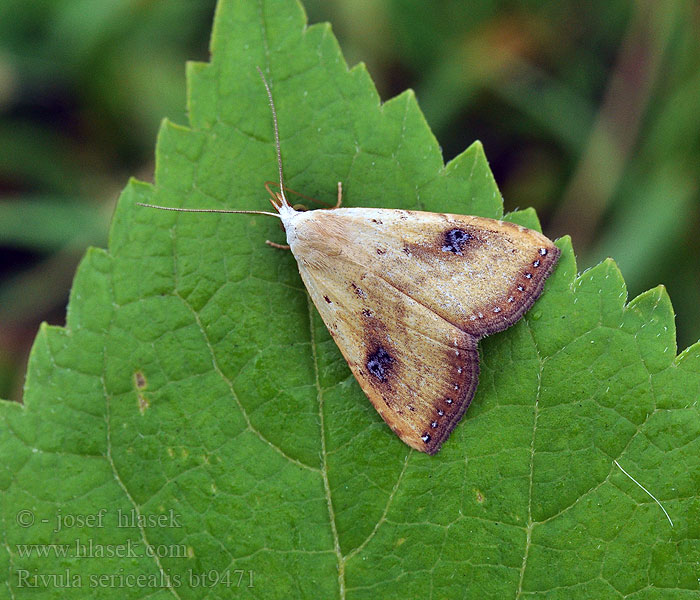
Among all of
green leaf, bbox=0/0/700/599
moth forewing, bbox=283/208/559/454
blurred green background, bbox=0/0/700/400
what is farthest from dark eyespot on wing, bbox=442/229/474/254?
blurred green background, bbox=0/0/700/400

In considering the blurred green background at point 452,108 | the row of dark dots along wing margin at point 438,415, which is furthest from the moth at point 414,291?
the blurred green background at point 452,108

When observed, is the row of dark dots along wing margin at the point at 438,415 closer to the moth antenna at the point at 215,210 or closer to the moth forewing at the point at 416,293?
the moth forewing at the point at 416,293

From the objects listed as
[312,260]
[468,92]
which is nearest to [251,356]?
[312,260]

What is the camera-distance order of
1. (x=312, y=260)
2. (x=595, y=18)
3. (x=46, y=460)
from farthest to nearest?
(x=595, y=18) < (x=312, y=260) < (x=46, y=460)

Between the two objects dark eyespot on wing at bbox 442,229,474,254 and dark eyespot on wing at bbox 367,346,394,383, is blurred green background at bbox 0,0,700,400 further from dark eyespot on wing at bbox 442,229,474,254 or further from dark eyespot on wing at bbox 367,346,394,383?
dark eyespot on wing at bbox 367,346,394,383

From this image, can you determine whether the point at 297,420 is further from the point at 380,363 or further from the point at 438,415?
the point at 438,415

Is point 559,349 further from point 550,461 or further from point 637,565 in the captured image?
point 637,565

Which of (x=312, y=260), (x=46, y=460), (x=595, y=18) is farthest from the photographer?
(x=595, y=18)
